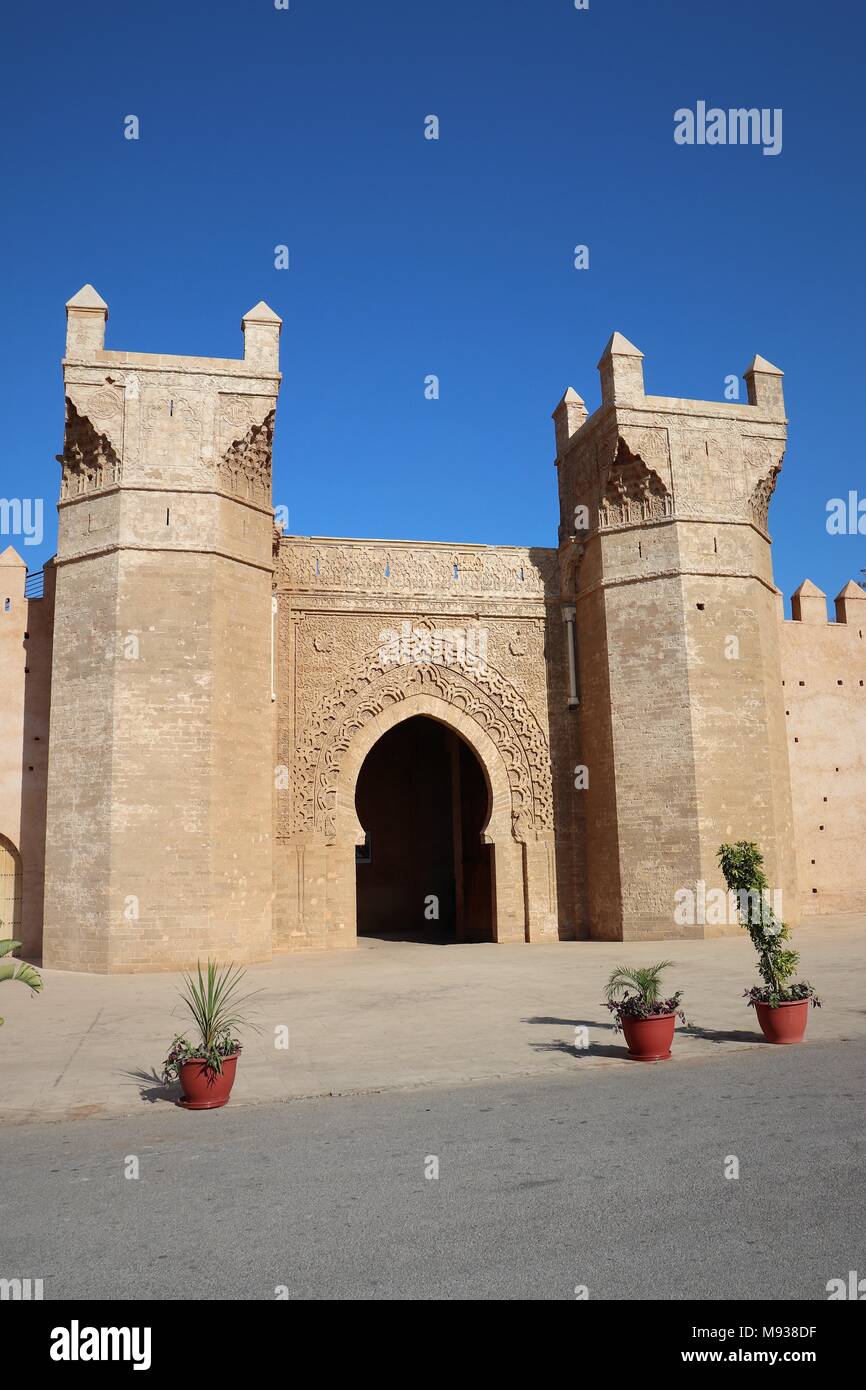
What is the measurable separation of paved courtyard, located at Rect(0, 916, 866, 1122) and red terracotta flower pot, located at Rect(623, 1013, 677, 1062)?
0.42ft

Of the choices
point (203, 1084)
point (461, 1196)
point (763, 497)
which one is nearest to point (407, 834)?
point (763, 497)

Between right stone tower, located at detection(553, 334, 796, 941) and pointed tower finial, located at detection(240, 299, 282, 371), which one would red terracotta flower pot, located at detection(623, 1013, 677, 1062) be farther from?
pointed tower finial, located at detection(240, 299, 282, 371)

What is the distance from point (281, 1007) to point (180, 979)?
9.19 ft

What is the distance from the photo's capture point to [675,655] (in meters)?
15.0

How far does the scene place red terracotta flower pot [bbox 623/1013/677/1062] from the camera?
682 centimetres

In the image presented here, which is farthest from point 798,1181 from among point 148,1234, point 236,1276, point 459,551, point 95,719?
point 459,551

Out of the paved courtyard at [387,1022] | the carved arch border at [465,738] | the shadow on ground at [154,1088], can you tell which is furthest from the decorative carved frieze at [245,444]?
the shadow on ground at [154,1088]

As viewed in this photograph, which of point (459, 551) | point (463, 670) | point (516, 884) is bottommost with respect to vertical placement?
point (516, 884)

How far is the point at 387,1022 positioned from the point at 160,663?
650 cm

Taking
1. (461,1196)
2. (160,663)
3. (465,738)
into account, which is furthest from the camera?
(465,738)

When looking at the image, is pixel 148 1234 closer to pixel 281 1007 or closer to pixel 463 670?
pixel 281 1007

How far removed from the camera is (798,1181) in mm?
4094

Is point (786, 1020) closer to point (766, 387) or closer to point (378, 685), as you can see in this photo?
point (378, 685)

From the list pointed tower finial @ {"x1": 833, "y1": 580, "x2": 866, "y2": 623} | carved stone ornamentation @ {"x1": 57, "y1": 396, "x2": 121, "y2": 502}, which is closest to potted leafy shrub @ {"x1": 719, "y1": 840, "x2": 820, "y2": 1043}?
carved stone ornamentation @ {"x1": 57, "y1": 396, "x2": 121, "y2": 502}
